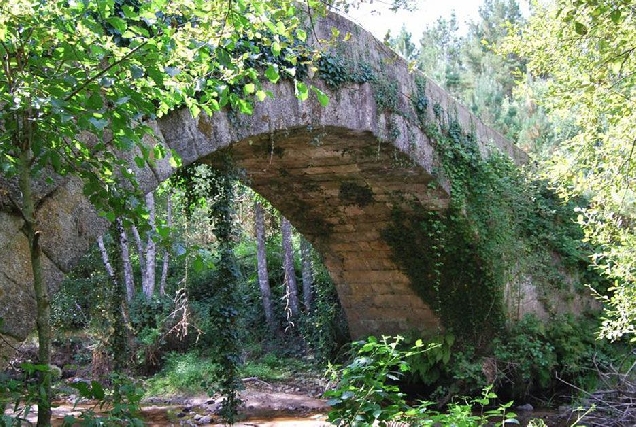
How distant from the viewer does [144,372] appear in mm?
10055

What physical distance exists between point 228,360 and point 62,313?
541 cm

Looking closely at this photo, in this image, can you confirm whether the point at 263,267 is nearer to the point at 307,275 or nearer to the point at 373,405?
the point at 307,275

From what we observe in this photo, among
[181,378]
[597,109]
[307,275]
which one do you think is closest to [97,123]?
[597,109]

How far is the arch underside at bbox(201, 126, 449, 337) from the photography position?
6.16 m

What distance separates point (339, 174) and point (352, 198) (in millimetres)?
657

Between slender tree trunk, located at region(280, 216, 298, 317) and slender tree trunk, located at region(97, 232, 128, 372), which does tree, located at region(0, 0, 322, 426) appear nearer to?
slender tree trunk, located at region(97, 232, 128, 372)

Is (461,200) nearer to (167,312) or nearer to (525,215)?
(525,215)

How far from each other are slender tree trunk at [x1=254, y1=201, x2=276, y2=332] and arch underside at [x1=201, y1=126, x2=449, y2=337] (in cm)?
245

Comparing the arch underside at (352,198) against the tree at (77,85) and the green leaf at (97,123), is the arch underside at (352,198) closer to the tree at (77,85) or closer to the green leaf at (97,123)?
the tree at (77,85)

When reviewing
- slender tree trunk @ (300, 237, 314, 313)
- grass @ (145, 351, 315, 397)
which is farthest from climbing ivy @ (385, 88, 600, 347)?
slender tree trunk @ (300, 237, 314, 313)

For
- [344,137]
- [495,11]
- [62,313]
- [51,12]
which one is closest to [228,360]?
[344,137]

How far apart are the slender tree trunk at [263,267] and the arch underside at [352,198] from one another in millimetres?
2453

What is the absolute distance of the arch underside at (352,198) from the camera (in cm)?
616

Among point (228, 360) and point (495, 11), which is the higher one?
point (495, 11)
